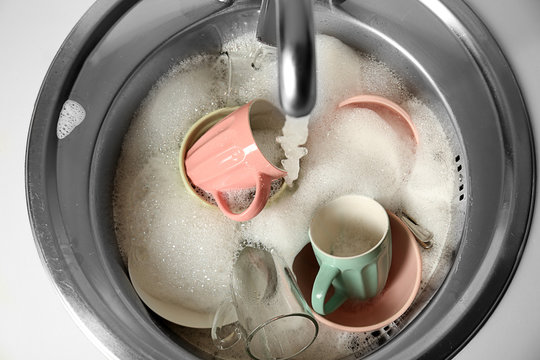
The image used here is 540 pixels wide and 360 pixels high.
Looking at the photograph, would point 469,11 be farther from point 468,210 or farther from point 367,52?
point 468,210

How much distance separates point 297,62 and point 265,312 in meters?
0.34

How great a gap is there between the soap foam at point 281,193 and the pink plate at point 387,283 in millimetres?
28

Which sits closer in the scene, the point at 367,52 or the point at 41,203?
the point at 41,203

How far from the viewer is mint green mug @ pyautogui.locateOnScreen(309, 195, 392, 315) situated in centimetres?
64

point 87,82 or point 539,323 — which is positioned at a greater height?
point 87,82

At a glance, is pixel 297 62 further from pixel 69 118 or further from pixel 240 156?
pixel 69 118

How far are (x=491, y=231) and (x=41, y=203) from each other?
578 millimetres

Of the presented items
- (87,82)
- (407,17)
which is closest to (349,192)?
(407,17)

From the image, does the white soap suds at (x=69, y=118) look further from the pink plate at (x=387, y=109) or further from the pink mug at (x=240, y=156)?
the pink plate at (x=387, y=109)

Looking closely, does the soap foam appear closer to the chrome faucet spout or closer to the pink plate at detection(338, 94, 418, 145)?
the pink plate at detection(338, 94, 418, 145)

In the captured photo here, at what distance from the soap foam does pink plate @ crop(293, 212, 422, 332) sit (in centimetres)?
3

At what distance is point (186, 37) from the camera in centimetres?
78

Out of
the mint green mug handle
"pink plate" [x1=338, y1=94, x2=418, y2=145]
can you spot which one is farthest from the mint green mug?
"pink plate" [x1=338, y1=94, x2=418, y2=145]

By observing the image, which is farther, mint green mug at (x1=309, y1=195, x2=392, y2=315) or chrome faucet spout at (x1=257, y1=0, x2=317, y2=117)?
mint green mug at (x1=309, y1=195, x2=392, y2=315)
